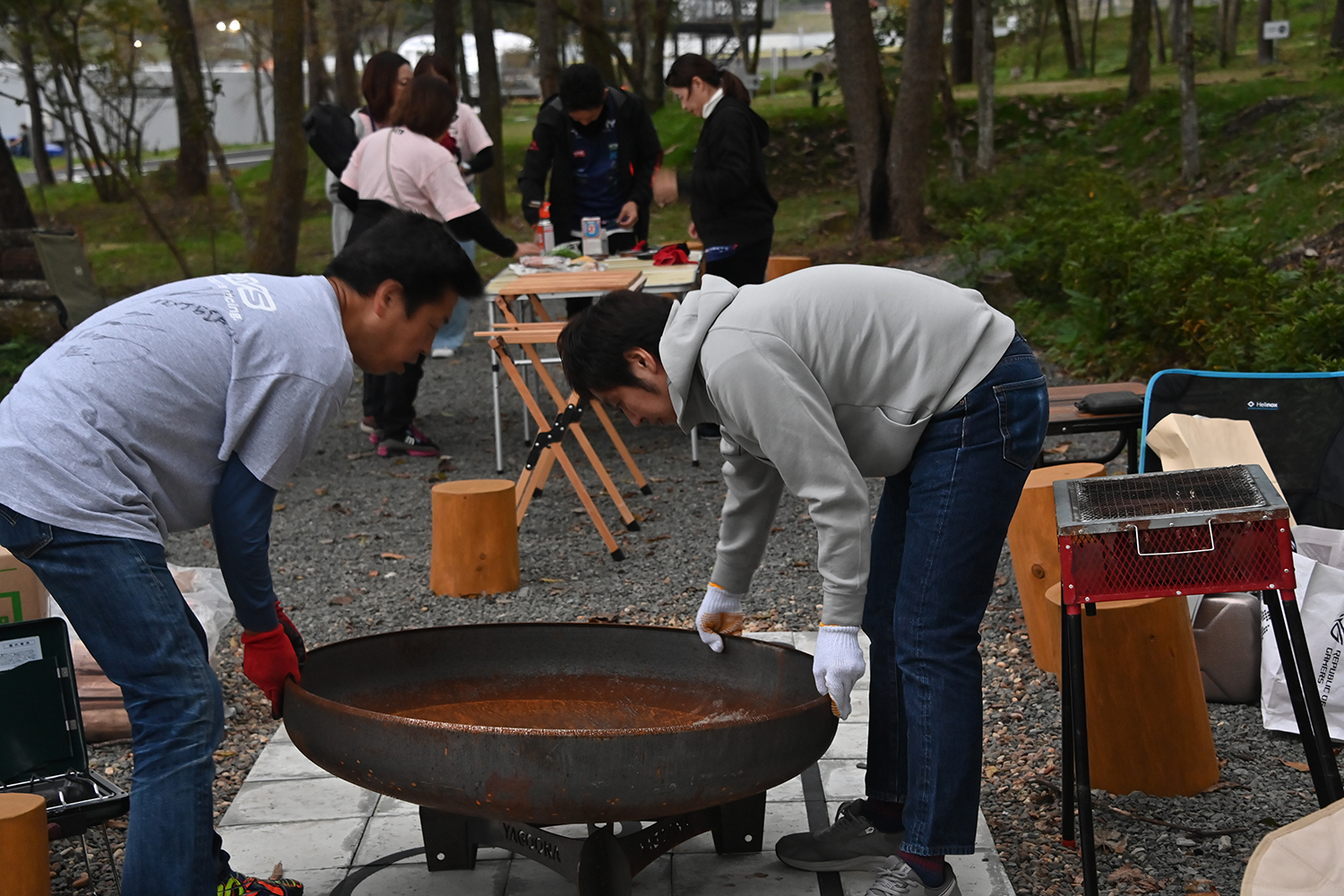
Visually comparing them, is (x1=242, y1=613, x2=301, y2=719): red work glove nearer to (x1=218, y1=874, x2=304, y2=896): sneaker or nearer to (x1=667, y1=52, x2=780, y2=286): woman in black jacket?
(x1=218, y1=874, x2=304, y2=896): sneaker

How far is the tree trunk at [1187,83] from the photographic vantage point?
11.0 metres

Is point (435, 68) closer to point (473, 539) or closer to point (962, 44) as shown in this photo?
point (473, 539)

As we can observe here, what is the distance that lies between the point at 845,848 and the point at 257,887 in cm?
122

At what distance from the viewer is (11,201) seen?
33.4 feet

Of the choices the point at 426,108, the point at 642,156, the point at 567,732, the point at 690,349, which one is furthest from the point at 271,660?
the point at 642,156

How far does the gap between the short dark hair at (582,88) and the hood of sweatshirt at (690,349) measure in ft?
14.2

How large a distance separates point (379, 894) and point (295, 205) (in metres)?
8.92

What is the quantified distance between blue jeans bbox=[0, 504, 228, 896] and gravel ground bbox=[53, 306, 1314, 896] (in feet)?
2.29

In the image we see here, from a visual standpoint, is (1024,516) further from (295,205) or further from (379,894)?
(295,205)

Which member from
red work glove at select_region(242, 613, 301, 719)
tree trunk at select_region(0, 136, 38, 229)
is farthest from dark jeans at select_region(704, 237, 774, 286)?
tree trunk at select_region(0, 136, 38, 229)

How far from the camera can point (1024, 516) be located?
3.66m

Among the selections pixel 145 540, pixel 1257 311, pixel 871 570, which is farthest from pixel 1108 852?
pixel 1257 311

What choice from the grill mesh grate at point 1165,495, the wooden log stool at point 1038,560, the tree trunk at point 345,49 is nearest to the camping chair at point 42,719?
the grill mesh grate at point 1165,495

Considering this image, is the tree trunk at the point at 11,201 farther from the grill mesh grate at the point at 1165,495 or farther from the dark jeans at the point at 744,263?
the grill mesh grate at the point at 1165,495
